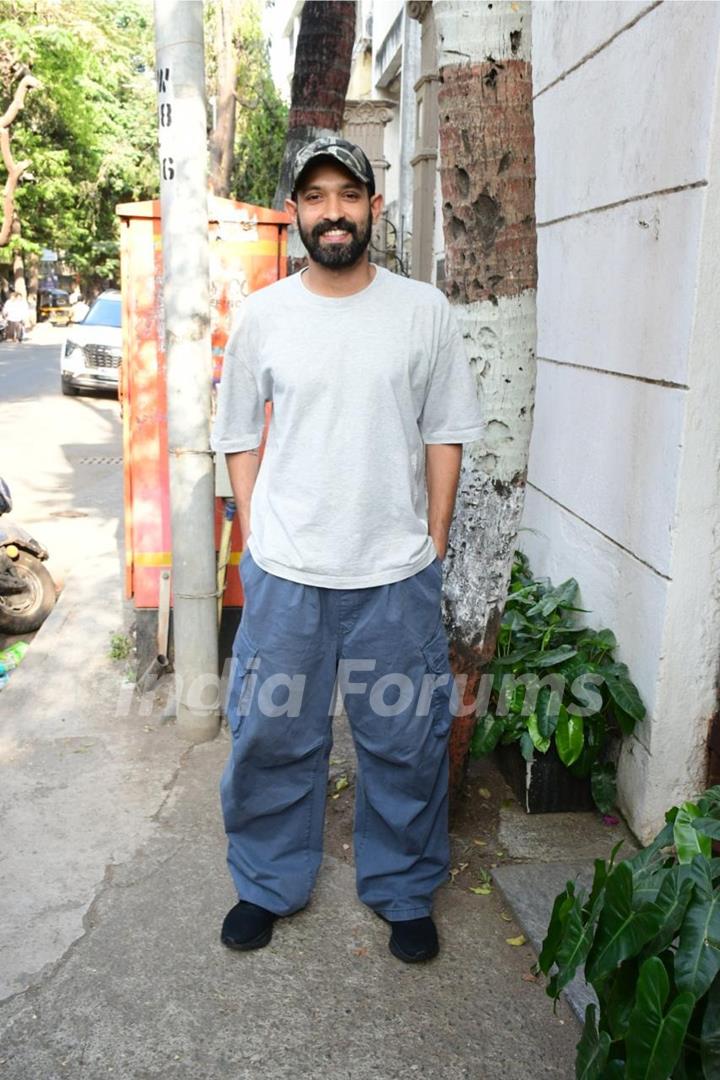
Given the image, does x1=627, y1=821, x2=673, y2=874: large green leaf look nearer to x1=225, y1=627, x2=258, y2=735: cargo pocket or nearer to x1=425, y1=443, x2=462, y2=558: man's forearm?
x1=425, y1=443, x2=462, y2=558: man's forearm

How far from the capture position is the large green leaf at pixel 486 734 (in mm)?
3639

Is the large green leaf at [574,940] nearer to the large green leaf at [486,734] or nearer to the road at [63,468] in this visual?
the large green leaf at [486,734]

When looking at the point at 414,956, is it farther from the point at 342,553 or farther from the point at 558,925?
the point at 342,553

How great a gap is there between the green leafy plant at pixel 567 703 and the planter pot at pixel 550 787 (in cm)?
4

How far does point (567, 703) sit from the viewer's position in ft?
11.8

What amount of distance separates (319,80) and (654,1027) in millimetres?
5660

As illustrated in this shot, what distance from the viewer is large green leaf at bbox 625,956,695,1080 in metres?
1.86

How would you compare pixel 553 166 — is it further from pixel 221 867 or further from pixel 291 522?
pixel 221 867

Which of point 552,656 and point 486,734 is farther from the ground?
point 552,656

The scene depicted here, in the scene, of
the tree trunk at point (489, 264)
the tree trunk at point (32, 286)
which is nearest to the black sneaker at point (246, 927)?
the tree trunk at point (489, 264)

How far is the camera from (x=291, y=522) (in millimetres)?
2758

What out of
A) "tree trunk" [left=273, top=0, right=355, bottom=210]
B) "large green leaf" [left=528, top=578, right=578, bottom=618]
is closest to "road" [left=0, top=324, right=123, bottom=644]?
"tree trunk" [left=273, top=0, right=355, bottom=210]

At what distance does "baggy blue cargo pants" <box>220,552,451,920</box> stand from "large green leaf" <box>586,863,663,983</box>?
0.89 metres

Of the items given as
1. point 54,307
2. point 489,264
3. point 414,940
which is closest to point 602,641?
point 414,940
